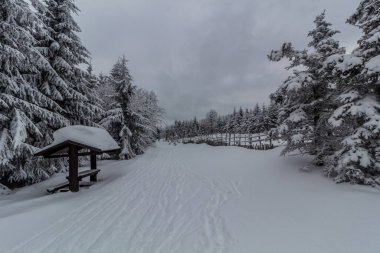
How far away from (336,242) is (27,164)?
1304 centimetres

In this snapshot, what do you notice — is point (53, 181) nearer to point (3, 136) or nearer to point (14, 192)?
point (14, 192)

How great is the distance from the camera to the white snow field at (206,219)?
473cm

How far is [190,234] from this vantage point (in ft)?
17.4

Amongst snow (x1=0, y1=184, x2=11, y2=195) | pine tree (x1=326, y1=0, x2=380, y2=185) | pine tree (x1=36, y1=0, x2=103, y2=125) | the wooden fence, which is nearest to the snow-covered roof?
snow (x1=0, y1=184, x2=11, y2=195)

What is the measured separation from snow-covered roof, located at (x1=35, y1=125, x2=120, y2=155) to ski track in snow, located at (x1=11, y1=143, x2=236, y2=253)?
6.99 feet

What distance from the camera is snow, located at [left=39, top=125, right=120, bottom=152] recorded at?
1021 centimetres

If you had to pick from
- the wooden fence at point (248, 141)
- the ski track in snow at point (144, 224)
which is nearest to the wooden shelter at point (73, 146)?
the ski track in snow at point (144, 224)

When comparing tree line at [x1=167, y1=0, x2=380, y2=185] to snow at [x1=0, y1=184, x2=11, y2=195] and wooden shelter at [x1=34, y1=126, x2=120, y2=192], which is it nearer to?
wooden shelter at [x1=34, y1=126, x2=120, y2=192]

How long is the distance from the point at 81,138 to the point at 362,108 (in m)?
10.1

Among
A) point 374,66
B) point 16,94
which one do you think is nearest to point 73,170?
point 16,94

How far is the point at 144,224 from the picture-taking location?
236 inches

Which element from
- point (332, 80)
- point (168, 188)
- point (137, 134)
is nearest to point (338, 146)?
point (332, 80)

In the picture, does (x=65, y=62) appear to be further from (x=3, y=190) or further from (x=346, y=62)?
(x=346, y=62)

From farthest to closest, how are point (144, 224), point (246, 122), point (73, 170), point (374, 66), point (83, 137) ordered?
point (246, 122), point (83, 137), point (73, 170), point (374, 66), point (144, 224)
